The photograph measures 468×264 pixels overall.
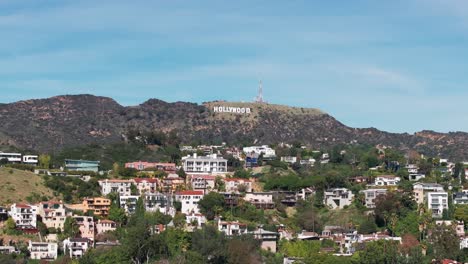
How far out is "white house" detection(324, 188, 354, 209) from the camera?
72188 mm

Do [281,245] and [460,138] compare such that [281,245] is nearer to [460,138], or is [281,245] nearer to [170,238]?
[170,238]

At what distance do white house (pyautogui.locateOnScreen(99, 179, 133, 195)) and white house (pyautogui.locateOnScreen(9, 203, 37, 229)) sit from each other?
9308 mm

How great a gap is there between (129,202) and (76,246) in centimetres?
984

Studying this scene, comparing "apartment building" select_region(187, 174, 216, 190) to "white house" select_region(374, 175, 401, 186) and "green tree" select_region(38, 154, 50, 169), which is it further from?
"white house" select_region(374, 175, 401, 186)

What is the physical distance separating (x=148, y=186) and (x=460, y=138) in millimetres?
70065

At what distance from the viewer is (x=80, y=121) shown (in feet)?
380

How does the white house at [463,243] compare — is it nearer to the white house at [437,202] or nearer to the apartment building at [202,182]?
the white house at [437,202]

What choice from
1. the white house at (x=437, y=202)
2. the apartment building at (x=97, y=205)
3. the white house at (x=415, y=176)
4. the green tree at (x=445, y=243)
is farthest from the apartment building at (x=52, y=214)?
the white house at (x=415, y=176)

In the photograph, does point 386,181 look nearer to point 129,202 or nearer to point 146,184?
point 146,184

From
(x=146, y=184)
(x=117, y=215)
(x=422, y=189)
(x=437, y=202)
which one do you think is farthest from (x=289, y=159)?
(x=117, y=215)

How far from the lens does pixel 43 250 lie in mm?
55844

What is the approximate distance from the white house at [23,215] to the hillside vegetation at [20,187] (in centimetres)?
371

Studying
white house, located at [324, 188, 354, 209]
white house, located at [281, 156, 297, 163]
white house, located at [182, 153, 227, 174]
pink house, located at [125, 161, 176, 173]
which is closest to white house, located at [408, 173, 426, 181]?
white house, located at [324, 188, 354, 209]

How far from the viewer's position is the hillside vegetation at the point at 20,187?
65062 mm
